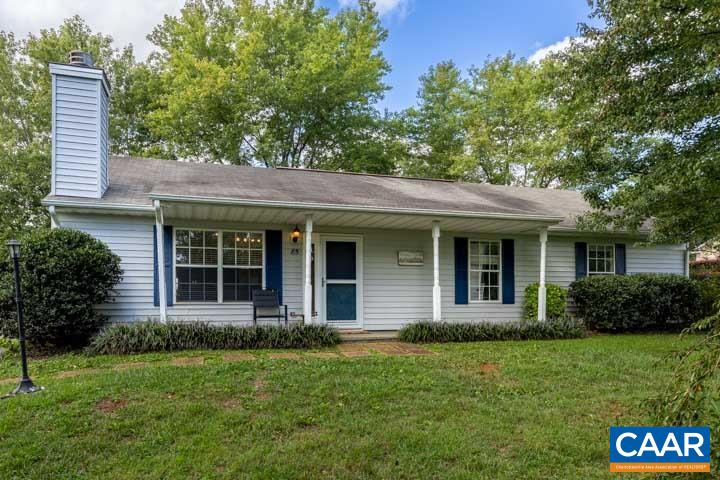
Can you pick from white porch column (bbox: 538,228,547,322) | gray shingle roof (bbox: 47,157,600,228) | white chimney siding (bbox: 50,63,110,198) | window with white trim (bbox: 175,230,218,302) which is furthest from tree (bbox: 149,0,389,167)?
white porch column (bbox: 538,228,547,322)

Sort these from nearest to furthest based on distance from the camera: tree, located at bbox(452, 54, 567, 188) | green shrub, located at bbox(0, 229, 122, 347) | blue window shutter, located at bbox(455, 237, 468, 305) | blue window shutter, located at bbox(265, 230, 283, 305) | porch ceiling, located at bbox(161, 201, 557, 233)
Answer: green shrub, located at bbox(0, 229, 122, 347) < porch ceiling, located at bbox(161, 201, 557, 233) < blue window shutter, located at bbox(265, 230, 283, 305) < blue window shutter, located at bbox(455, 237, 468, 305) < tree, located at bbox(452, 54, 567, 188)

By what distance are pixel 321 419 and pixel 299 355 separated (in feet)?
8.12

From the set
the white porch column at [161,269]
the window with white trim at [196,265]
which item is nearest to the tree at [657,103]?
the window with white trim at [196,265]

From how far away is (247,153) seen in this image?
17750mm

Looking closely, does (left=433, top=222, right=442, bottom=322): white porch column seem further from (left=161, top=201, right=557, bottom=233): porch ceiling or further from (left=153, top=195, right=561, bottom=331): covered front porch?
(left=161, top=201, right=557, bottom=233): porch ceiling

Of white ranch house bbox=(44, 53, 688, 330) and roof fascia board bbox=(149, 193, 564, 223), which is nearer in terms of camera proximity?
roof fascia board bbox=(149, 193, 564, 223)

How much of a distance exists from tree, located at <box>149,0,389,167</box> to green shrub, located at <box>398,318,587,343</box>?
1173cm

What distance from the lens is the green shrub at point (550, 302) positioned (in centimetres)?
859

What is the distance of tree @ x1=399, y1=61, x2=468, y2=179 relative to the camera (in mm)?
19828

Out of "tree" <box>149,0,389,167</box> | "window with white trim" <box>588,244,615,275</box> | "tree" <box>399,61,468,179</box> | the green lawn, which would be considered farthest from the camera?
"tree" <box>399,61,468,179</box>

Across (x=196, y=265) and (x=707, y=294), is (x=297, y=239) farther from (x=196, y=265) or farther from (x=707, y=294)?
(x=707, y=294)

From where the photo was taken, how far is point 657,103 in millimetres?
5797

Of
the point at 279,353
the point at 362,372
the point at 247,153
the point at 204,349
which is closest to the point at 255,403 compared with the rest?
the point at 362,372

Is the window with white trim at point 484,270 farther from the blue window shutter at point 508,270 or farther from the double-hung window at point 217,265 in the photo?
the double-hung window at point 217,265
